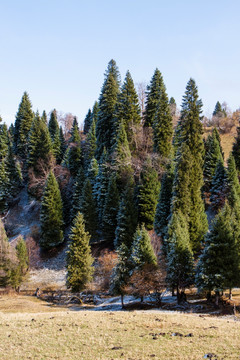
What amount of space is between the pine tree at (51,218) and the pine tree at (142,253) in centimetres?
2552

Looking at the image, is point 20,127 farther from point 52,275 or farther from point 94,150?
point 52,275

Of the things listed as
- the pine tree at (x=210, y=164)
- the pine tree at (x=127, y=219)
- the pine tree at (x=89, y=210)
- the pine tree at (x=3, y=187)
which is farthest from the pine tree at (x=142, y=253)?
the pine tree at (x=3, y=187)

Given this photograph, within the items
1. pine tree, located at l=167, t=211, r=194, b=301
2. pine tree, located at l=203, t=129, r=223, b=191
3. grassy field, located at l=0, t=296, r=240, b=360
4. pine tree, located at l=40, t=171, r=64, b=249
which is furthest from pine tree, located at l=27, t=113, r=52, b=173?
grassy field, located at l=0, t=296, r=240, b=360

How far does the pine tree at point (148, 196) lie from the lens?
154 ft

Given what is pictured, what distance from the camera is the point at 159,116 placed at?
171 feet

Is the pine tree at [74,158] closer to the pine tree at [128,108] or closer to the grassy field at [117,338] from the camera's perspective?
the pine tree at [128,108]

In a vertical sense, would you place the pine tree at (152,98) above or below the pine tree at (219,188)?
above

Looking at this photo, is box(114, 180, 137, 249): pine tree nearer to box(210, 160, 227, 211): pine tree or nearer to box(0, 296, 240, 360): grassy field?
box(210, 160, 227, 211): pine tree

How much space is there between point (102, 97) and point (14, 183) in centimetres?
2876

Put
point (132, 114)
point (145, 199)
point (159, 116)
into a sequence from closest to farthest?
point (145, 199) → point (159, 116) → point (132, 114)

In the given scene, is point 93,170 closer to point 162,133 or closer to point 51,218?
point 51,218

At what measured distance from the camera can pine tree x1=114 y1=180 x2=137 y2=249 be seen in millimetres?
44406

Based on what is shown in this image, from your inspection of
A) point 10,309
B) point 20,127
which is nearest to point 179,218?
point 10,309

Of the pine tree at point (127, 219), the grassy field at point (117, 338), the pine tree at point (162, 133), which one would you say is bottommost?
the grassy field at point (117, 338)
